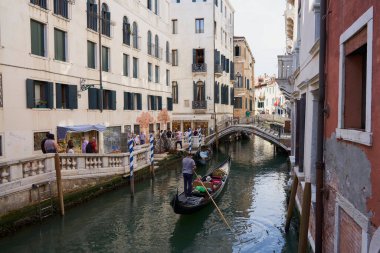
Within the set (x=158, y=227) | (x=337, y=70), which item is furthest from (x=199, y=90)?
(x=337, y=70)

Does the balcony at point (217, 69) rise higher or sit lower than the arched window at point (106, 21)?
lower

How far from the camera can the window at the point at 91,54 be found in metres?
17.6

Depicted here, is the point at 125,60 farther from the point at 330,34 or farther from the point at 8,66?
the point at 330,34

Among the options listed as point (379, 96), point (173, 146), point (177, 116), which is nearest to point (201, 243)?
point (379, 96)

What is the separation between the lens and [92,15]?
57.9ft

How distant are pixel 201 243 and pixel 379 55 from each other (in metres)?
7.05

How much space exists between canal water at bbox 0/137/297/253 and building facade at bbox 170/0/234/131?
55.0 ft

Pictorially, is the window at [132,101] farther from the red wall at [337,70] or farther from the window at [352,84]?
the window at [352,84]

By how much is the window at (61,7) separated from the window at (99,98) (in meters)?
3.47

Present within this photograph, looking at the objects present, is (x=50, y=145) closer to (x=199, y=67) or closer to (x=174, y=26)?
(x=199, y=67)

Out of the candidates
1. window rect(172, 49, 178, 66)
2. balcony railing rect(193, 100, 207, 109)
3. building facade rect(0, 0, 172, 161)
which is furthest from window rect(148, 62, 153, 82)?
window rect(172, 49, 178, 66)

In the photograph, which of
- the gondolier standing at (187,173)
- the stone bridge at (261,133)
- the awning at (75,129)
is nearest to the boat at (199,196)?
the gondolier standing at (187,173)

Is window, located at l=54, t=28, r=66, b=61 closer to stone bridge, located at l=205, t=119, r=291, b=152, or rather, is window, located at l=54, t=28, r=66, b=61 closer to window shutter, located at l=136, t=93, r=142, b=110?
window shutter, located at l=136, t=93, r=142, b=110

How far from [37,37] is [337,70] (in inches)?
459
